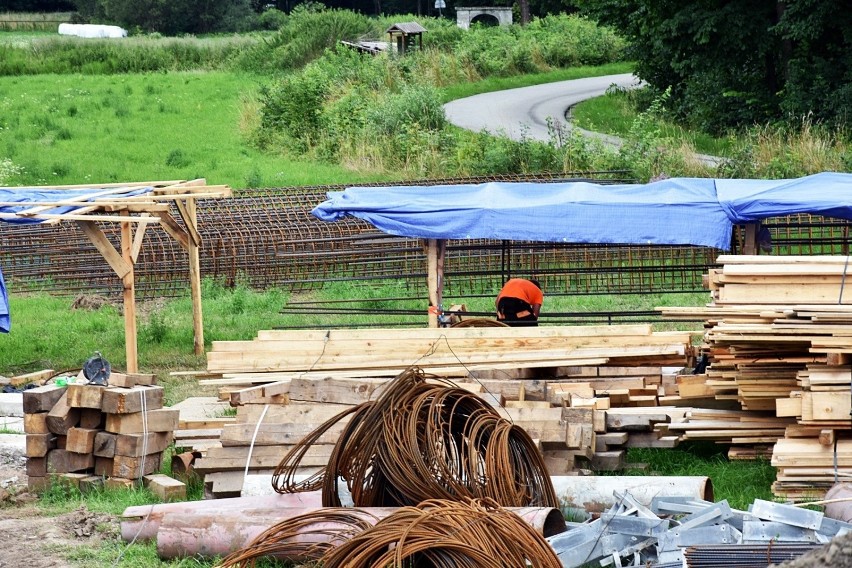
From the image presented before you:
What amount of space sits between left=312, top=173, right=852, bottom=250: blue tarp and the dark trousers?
684 mm

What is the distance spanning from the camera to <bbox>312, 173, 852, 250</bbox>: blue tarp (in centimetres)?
1221

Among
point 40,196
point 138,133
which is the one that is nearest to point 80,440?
point 40,196

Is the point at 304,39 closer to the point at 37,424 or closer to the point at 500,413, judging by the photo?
the point at 37,424

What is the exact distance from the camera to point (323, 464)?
882 cm

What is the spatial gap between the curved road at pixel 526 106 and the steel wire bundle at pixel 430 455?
19.8 m

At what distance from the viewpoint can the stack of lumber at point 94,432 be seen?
9195 mm

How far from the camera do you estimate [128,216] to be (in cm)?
1273

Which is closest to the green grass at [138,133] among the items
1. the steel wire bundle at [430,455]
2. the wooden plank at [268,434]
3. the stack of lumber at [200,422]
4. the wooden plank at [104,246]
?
the wooden plank at [104,246]

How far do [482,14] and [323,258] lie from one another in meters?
47.3

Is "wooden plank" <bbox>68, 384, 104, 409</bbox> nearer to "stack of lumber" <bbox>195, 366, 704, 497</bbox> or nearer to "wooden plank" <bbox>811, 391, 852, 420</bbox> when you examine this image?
"stack of lumber" <bbox>195, 366, 704, 497</bbox>

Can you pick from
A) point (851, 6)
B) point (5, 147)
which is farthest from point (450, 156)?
point (5, 147)

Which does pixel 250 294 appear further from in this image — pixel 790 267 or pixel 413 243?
pixel 790 267

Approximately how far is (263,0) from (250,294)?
8024 centimetres

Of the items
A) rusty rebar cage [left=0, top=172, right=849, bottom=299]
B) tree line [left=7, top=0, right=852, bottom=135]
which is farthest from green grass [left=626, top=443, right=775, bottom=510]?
tree line [left=7, top=0, right=852, bottom=135]
